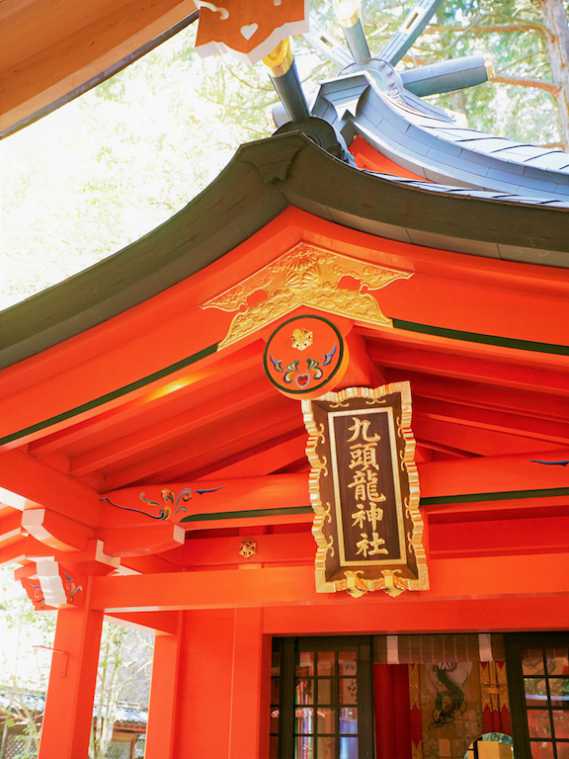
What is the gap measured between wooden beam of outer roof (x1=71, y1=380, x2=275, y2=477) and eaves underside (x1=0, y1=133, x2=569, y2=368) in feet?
3.87

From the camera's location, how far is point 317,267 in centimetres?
371

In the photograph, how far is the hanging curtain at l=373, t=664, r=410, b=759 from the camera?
25.7 ft

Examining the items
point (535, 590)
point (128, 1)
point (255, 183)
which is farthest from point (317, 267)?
point (535, 590)

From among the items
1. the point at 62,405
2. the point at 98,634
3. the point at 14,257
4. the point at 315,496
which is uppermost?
the point at 14,257

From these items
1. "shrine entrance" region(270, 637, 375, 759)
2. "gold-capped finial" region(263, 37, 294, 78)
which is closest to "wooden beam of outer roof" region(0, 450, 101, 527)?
"shrine entrance" region(270, 637, 375, 759)

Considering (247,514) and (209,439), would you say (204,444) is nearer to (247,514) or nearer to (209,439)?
(209,439)

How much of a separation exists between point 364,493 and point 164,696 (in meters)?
3.06

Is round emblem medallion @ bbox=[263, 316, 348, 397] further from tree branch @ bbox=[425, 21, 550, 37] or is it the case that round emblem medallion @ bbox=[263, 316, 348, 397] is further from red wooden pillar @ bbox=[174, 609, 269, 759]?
tree branch @ bbox=[425, 21, 550, 37]

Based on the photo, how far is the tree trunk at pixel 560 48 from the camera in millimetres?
8391

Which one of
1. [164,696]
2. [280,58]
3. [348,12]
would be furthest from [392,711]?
[280,58]

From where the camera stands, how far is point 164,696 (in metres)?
6.10

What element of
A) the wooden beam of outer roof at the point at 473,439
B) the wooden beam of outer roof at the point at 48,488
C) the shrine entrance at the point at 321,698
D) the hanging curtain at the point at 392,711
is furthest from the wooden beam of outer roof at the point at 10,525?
the hanging curtain at the point at 392,711

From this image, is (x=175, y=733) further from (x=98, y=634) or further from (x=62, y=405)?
(x=62, y=405)

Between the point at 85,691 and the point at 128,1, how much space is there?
414 centimetres
